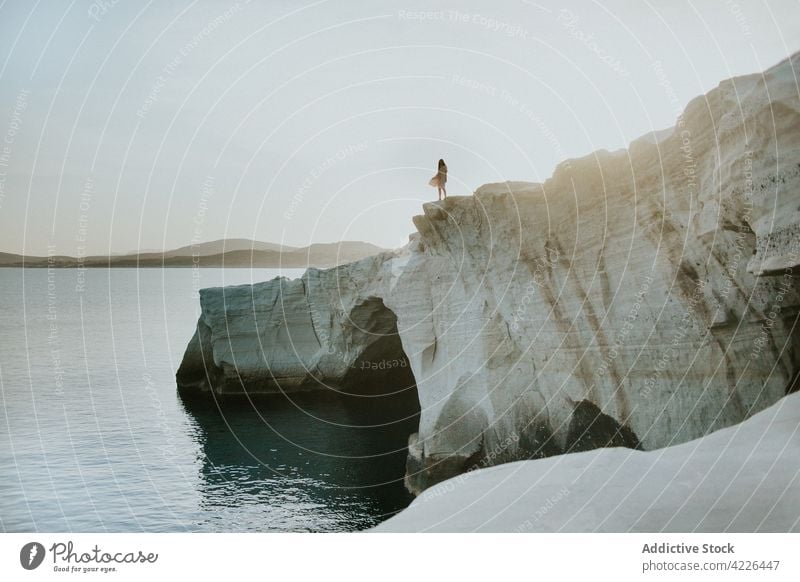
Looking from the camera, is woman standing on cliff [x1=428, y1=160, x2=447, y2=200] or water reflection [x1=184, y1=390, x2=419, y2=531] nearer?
woman standing on cliff [x1=428, y1=160, x2=447, y2=200]

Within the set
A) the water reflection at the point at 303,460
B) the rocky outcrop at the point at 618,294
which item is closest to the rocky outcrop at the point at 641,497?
the rocky outcrop at the point at 618,294

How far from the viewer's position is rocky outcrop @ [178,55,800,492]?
9.72 m

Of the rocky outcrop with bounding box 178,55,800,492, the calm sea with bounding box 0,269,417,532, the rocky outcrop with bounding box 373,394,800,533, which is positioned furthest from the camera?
the calm sea with bounding box 0,269,417,532

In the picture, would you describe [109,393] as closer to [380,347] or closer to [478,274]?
[380,347]

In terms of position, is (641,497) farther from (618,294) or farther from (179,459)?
(179,459)

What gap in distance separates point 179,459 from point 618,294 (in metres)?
15.6
